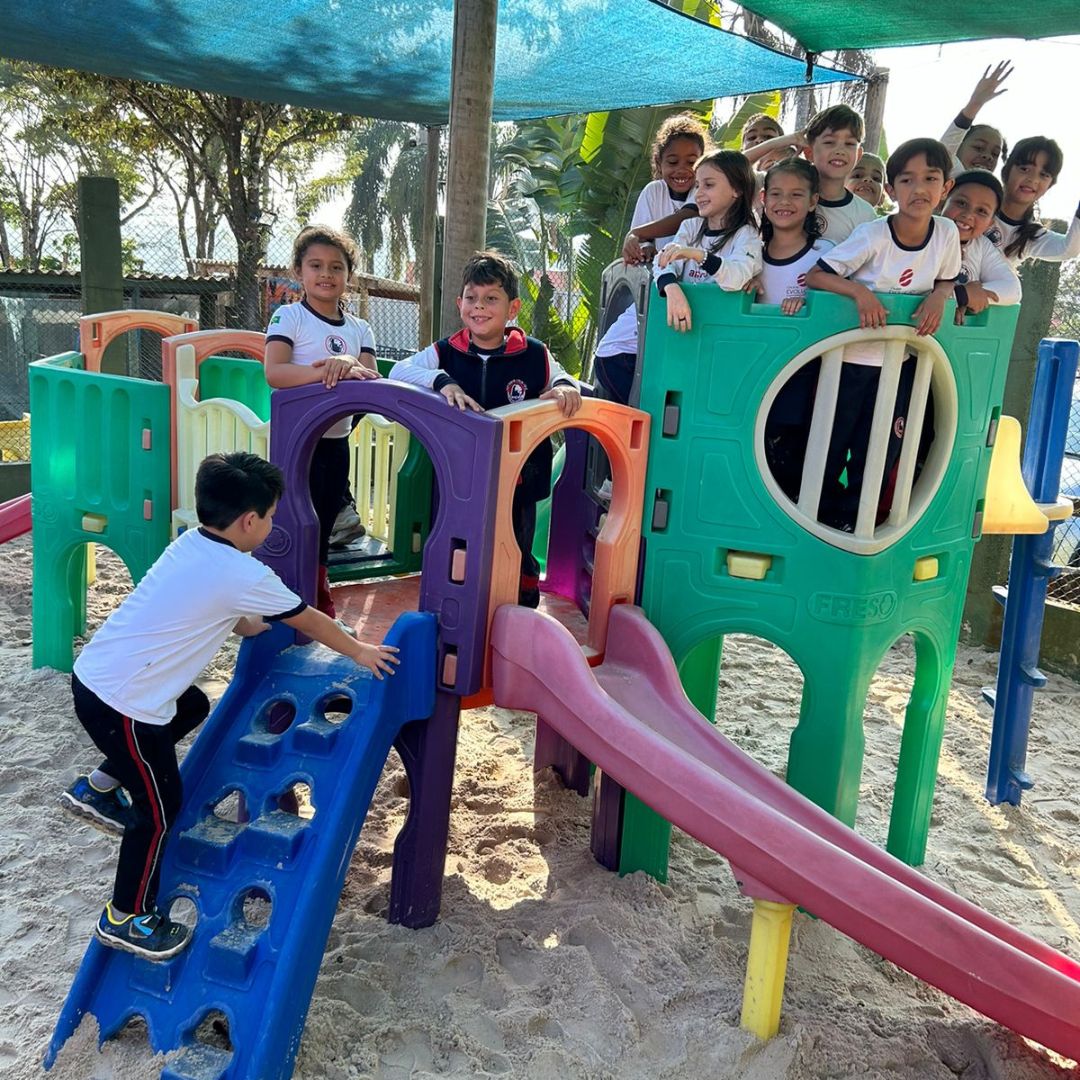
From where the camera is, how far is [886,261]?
10.2ft

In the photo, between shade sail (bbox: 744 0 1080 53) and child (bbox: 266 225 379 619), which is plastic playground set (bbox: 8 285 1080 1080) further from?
shade sail (bbox: 744 0 1080 53)

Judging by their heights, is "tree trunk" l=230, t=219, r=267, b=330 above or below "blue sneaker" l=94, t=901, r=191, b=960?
above

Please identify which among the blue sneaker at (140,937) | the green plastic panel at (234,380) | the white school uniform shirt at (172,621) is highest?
the green plastic panel at (234,380)

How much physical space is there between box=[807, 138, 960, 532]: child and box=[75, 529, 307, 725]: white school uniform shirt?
1.78 meters

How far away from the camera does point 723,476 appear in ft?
10.7

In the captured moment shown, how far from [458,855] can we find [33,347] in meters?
7.09

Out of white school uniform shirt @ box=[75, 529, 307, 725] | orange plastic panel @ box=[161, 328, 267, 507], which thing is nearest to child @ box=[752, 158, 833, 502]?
white school uniform shirt @ box=[75, 529, 307, 725]

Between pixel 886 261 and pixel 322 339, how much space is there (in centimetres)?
181

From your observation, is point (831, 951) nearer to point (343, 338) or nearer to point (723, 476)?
point (723, 476)

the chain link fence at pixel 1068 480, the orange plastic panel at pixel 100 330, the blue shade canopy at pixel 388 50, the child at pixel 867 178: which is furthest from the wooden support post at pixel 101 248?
the chain link fence at pixel 1068 480

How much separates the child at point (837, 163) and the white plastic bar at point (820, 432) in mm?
658

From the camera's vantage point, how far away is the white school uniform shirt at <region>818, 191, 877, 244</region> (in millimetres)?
3629

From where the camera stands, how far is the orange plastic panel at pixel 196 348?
4.65 meters

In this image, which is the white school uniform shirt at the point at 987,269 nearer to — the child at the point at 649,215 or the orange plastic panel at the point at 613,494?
the child at the point at 649,215
